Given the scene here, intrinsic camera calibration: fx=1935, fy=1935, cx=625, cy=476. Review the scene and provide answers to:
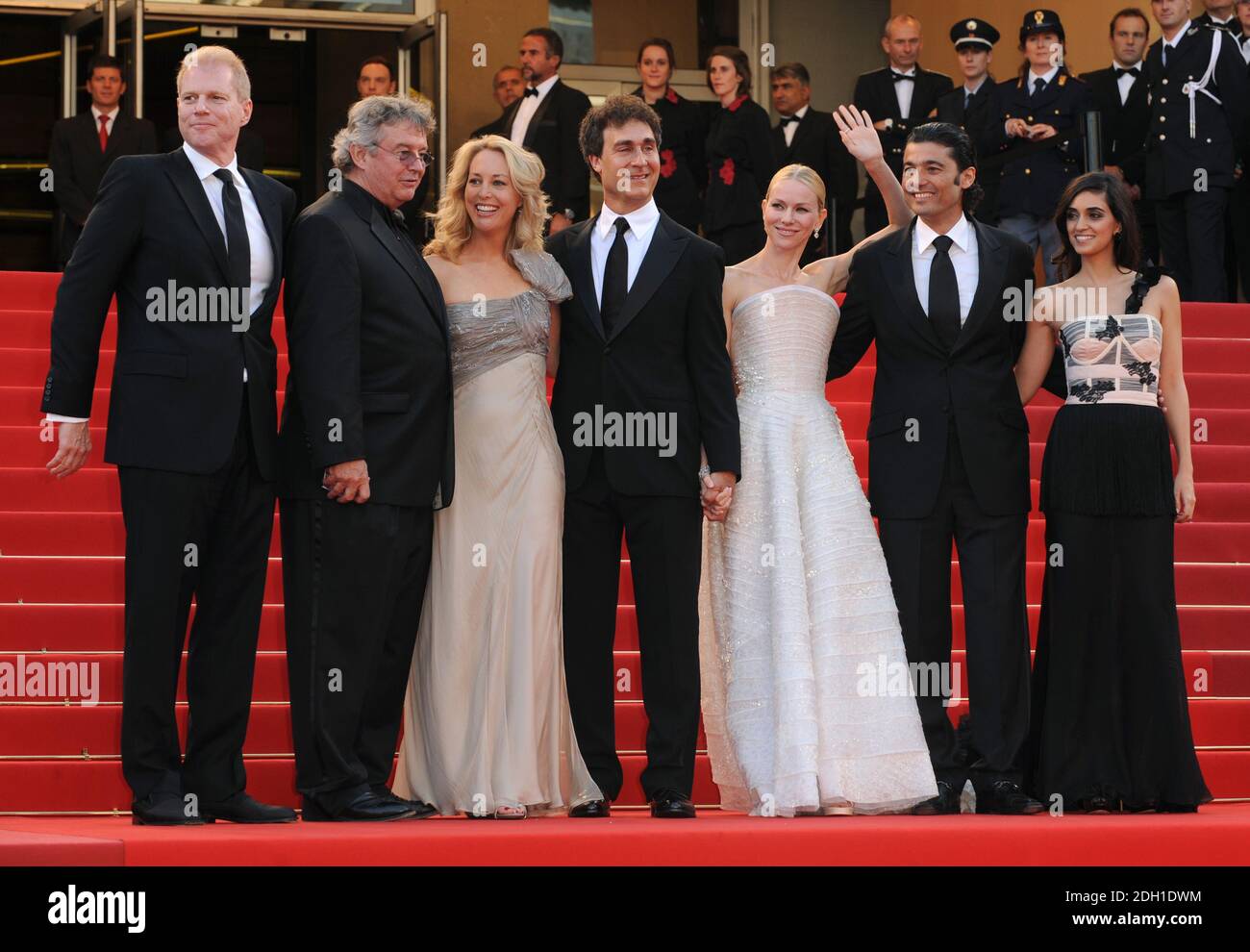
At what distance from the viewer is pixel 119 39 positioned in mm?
→ 13312

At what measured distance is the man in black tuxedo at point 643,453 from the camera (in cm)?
545

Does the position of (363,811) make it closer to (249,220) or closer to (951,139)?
(249,220)

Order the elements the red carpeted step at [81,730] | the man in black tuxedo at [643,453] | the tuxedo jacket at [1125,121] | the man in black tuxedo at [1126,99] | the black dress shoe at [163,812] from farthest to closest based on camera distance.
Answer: the man in black tuxedo at [1126,99]
the tuxedo jacket at [1125,121]
the red carpeted step at [81,730]
the man in black tuxedo at [643,453]
the black dress shoe at [163,812]

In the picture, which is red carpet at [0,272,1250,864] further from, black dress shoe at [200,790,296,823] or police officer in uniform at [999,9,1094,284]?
police officer in uniform at [999,9,1094,284]

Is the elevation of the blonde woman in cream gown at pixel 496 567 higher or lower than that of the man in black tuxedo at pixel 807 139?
lower

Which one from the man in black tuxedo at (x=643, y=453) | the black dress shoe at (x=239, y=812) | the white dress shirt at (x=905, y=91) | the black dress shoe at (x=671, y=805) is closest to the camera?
the black dress shoe at (x=239, y=812)

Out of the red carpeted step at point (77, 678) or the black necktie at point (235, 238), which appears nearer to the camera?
the black necktie at point (235, 238)

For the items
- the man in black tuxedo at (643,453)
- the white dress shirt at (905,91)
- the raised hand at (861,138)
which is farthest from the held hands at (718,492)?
the white dress shirt at (905,91)

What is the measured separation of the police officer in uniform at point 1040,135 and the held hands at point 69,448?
6.41m

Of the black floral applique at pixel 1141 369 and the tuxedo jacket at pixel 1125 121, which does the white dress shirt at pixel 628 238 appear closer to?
the black floral applique at pixel 1141 369

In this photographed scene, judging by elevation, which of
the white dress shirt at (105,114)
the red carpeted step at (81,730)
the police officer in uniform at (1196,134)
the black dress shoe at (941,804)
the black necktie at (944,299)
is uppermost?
the white dress shirt at (105,114)

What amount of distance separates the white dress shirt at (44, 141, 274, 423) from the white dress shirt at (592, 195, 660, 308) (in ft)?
3.15
